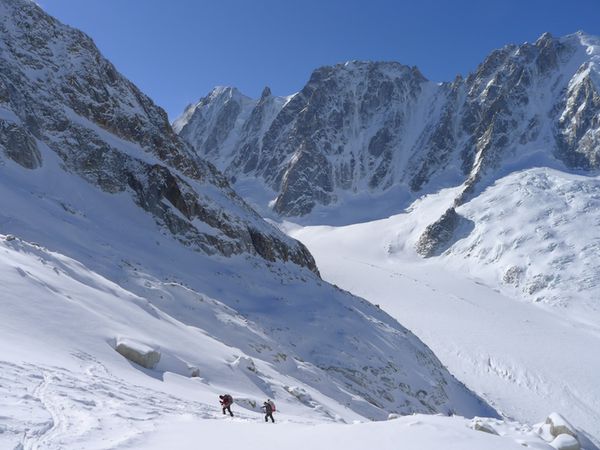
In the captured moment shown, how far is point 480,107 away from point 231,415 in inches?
6550

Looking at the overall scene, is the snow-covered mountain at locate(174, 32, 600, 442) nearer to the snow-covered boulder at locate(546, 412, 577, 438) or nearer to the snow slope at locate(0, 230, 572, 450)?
the snow slope at locate(0, 230, 572, 450)

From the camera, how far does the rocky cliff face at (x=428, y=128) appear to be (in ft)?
462

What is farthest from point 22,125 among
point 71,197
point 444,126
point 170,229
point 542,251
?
point 444,126

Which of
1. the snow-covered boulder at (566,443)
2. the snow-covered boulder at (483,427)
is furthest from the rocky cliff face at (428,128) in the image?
the snow-covered boulder at (566,443)

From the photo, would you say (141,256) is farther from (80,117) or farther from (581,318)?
(581,318)

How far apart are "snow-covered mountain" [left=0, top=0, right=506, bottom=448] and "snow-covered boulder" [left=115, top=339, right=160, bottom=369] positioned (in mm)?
167

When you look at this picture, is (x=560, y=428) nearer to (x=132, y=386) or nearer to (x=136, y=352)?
(x=132, y=386)

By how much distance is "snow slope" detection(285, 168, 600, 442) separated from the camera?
185ft

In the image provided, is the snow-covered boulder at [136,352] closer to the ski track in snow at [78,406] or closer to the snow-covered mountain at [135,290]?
the snow-covered mountain at [135,290]

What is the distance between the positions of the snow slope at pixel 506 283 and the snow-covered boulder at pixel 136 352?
129ft

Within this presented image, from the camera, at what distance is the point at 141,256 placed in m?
37.5

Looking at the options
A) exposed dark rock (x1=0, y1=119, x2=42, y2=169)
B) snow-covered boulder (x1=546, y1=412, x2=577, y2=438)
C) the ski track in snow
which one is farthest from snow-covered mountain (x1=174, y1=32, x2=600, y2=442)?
exposed dark rock (x1=0, y1=119, x2=42, y2=169)

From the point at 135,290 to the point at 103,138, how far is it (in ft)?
71.4

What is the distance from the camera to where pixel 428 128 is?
176000mm
